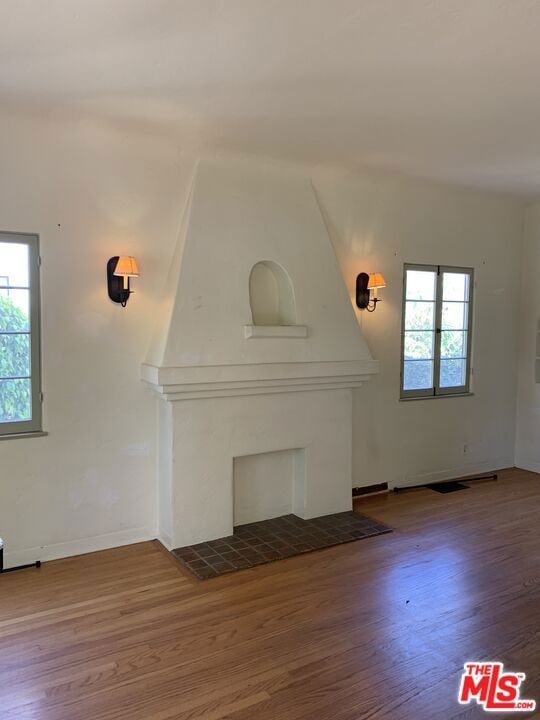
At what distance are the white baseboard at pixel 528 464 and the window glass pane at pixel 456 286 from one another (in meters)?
1.88

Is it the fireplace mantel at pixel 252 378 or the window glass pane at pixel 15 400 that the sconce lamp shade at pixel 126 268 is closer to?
the fireplace mantel at pixel 252 378

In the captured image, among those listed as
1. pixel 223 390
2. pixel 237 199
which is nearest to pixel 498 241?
pixel 237 199

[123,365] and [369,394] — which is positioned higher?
Answer: [123,365]

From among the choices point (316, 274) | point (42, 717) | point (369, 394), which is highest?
point (316, 274)

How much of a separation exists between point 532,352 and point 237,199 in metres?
3.63

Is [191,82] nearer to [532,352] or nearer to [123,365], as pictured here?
[123,365]

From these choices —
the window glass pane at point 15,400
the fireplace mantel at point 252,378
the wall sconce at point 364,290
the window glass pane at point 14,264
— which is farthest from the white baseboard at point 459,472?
the window glass pane at point 14,264

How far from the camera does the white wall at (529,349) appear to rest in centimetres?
559

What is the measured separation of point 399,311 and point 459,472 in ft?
5.93

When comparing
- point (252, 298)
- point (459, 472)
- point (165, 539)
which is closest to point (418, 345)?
point (459, 472)

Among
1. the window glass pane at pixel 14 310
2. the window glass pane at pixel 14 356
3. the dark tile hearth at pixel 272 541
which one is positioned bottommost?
the dark tile hearth at pixel 272 541

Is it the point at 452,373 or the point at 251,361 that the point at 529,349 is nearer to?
the point at 452,373

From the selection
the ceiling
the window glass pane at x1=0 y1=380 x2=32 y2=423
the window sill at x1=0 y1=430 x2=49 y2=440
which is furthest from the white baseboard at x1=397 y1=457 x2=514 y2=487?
the window glass pane at x1=0 y1=380 x2=32 y2=423

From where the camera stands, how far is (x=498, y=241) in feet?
18.0
